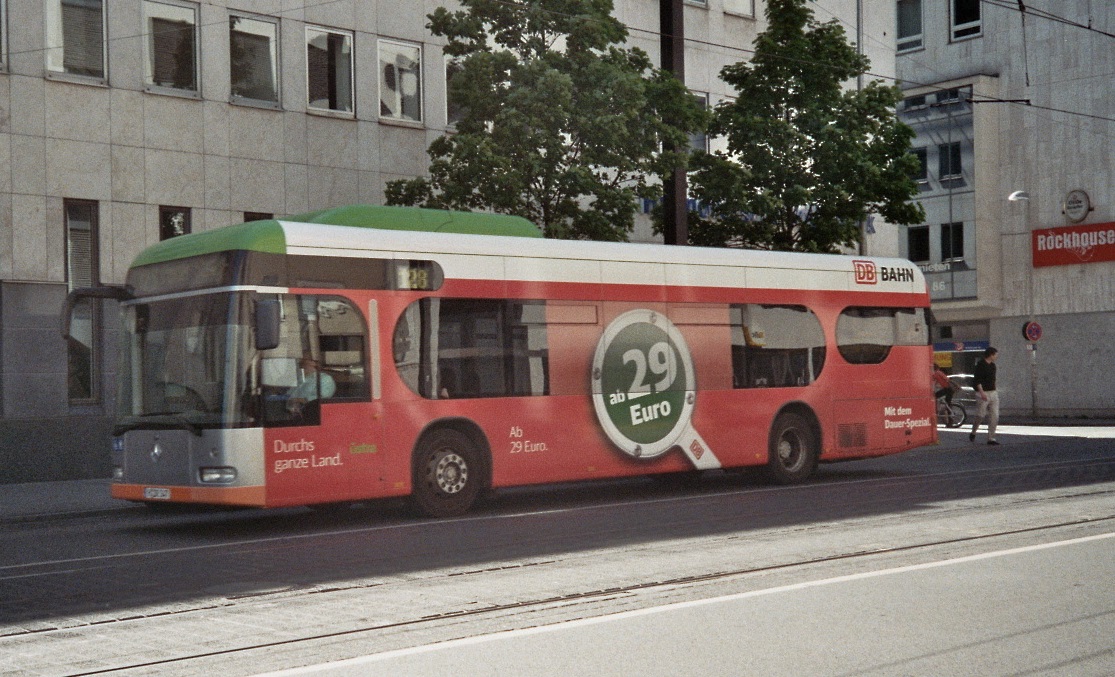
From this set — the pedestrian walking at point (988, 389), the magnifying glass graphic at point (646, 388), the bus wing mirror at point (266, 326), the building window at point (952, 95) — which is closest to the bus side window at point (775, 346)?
the magnifying glass graphic at point (646, 388)

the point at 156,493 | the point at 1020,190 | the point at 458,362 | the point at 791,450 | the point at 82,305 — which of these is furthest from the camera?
the point at 1020,190

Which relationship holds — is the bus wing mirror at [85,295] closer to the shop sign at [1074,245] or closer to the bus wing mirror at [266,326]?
the bus wing mirror at [266,326]

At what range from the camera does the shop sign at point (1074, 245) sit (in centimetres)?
4481

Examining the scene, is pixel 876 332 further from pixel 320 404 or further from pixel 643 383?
pixel 320 404

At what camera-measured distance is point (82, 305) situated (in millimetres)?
22484

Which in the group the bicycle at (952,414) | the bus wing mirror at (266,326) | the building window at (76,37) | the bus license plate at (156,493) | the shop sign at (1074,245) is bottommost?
the bicycle at (952,414)

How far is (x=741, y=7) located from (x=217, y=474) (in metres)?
24.3

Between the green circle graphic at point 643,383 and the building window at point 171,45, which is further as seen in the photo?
the building window at point 171,45

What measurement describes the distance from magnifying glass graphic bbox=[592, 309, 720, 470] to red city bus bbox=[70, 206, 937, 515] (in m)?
0.02

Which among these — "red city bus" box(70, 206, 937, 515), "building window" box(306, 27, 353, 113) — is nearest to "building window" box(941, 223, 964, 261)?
"building window" box(306, 27, 353, 113)

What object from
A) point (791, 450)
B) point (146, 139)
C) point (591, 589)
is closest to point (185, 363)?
point (591, 589)

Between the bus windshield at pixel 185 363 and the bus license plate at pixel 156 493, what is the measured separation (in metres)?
0.58

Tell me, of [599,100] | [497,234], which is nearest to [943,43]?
[599,100]

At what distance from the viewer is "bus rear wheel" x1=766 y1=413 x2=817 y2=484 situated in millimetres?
18203
